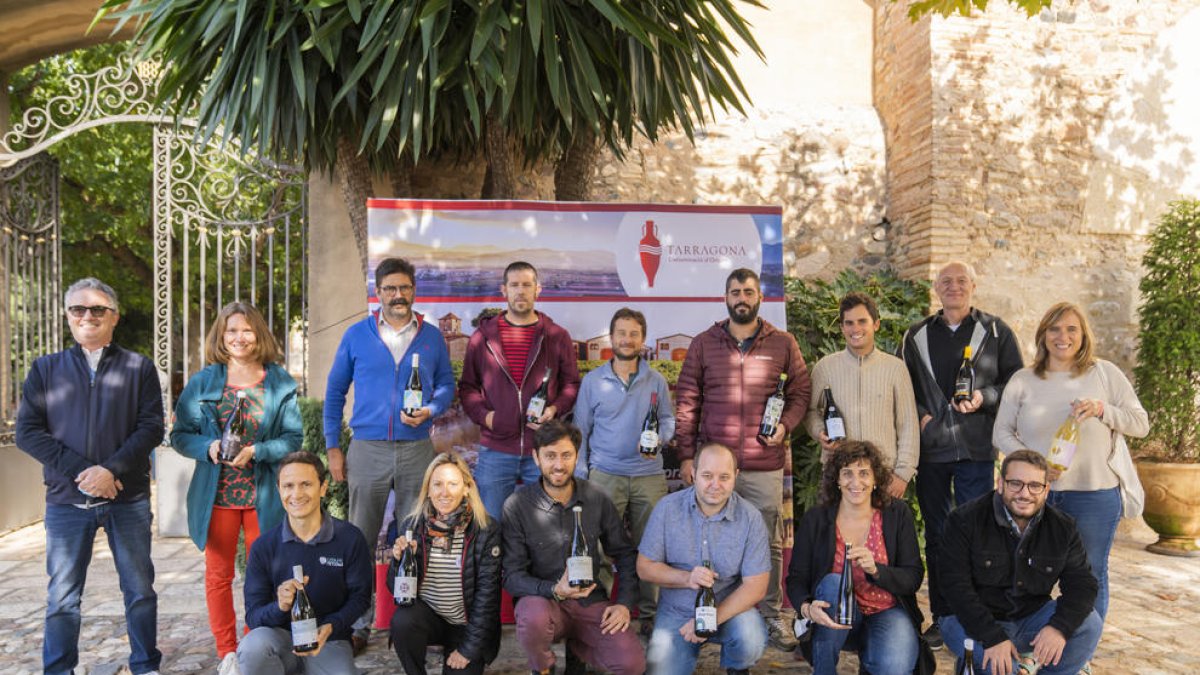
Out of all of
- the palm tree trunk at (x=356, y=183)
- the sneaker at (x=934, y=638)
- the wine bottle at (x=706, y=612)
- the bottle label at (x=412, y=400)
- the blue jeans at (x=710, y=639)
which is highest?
the palm tree trunk at (x=356, y=183)

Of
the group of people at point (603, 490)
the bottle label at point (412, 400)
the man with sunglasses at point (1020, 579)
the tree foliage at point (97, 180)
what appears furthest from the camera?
the tree foliage at point (97, 180)

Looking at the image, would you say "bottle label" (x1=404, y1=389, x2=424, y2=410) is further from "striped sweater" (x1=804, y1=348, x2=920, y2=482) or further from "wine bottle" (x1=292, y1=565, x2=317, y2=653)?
"striped sweater" (x1=804, y1=348, x2=920, y2=482)

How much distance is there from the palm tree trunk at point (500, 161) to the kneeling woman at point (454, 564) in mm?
2426

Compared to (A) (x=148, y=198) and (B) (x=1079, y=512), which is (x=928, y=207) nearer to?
(B) (x=1079, y=512)

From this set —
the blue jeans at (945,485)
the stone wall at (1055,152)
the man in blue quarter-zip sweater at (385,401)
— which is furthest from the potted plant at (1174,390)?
the man in blue quarter-zip sweater at (385,401)

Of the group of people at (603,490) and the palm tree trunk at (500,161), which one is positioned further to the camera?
the palm tree trunk at (500,161)

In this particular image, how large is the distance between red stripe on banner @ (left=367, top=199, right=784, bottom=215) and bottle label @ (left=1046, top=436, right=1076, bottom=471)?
215cm

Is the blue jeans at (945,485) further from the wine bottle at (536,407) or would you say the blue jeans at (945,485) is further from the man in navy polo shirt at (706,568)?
the wine bottle at (536,407)

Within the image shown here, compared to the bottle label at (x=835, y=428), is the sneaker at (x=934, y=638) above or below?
below

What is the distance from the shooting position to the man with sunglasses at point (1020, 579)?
3.21 meters

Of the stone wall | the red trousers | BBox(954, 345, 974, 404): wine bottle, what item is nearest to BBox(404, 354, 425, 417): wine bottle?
the red trousers

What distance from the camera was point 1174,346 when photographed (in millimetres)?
6637

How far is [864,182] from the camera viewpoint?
25.8 feet

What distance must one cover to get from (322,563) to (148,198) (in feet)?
33.2
